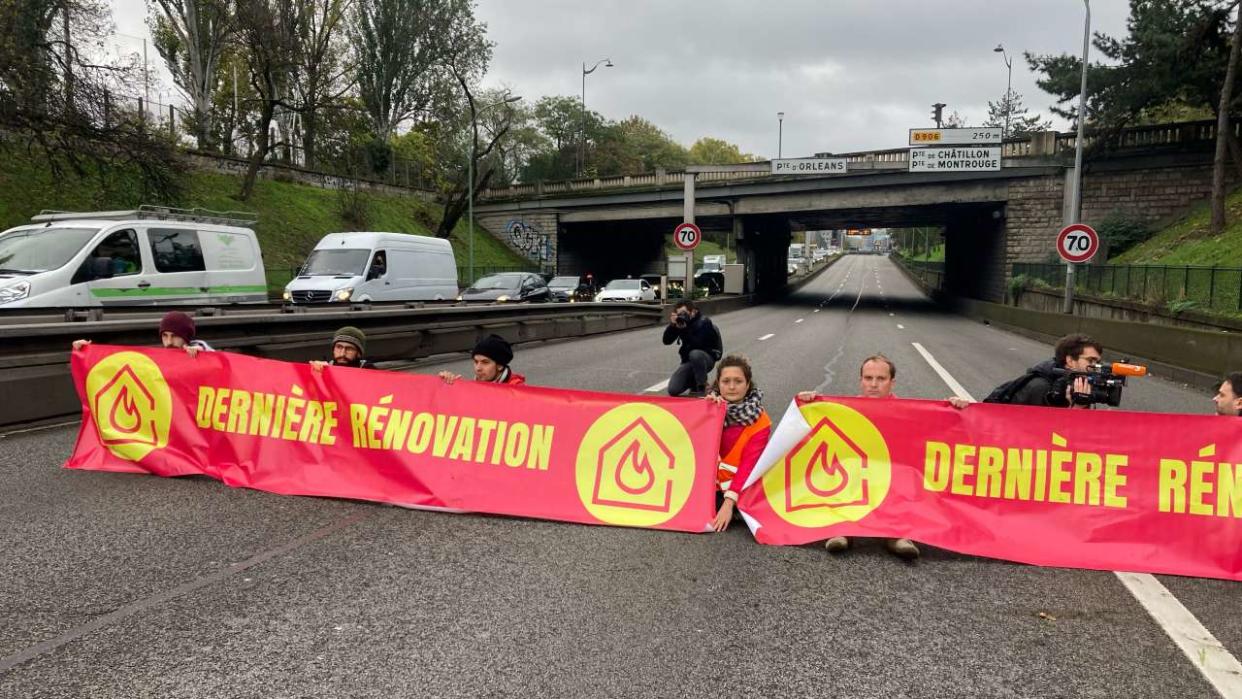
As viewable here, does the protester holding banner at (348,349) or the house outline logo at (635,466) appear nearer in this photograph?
the house outline logo at (635,466)

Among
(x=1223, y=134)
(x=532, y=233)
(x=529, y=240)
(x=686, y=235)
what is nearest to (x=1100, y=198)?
(x=1223, y=134)

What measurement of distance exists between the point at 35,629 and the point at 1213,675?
4848mm

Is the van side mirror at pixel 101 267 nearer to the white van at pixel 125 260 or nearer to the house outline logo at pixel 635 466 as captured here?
the white van at pixel 125 260

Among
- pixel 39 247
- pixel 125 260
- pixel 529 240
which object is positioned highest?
pixel 529 240

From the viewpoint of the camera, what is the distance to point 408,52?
192 feet

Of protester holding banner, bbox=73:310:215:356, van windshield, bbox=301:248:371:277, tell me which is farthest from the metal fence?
protester holding banner, bbox=73:310:215:356

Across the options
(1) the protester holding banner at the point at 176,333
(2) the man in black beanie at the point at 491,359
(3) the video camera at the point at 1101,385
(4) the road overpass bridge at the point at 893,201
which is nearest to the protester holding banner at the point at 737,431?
(2) the man in black beanie at the point at 491,359

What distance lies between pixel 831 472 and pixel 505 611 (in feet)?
7.53

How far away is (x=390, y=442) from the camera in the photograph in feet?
17.8

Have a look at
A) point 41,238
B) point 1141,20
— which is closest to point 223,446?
point 41,238

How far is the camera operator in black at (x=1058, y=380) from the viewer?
17.0 feet

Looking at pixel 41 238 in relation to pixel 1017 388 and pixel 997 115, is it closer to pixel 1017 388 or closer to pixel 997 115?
pixel 1017 388

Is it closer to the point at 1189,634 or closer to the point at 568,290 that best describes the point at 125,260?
the point at 1189,634

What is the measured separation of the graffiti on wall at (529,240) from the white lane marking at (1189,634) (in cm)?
5233
